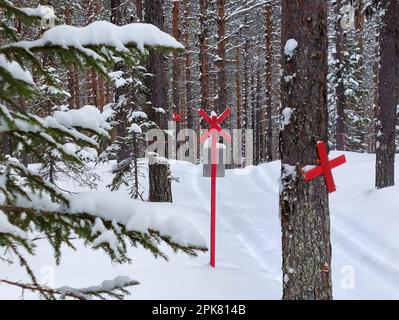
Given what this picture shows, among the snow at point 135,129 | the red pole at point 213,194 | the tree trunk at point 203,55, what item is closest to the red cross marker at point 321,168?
the red pole at point 213,194

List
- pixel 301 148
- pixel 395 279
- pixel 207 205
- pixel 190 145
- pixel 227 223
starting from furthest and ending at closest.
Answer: pixel 190 145
pixel 207 205
pixel 227 223
pixel 395 279
pixel 301 148

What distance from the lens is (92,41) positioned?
7.36 feet

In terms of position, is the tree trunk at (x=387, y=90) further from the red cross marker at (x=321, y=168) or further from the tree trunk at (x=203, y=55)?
the tree trunk at (x=203, y=55)

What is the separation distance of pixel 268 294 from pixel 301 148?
2861 millimetres

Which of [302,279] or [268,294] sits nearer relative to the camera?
[302,279]

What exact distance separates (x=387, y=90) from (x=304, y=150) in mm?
8692

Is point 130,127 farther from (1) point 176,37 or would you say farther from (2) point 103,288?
(1) point 176,37

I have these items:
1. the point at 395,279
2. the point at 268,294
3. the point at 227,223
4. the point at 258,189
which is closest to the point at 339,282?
the point at 395,279

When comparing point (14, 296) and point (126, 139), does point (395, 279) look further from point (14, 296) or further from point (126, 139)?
point (126, 139)

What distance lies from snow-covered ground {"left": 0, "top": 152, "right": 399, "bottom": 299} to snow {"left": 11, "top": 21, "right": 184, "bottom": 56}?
4.20m

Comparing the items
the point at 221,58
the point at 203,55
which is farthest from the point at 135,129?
the point at 221,58

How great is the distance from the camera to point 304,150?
5.12m

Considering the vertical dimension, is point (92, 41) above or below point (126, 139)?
below

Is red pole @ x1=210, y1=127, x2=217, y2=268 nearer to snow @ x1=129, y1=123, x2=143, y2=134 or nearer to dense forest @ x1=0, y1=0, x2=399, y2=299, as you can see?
dense forest @ x1=0, y1=0, x2=399, y2=299
